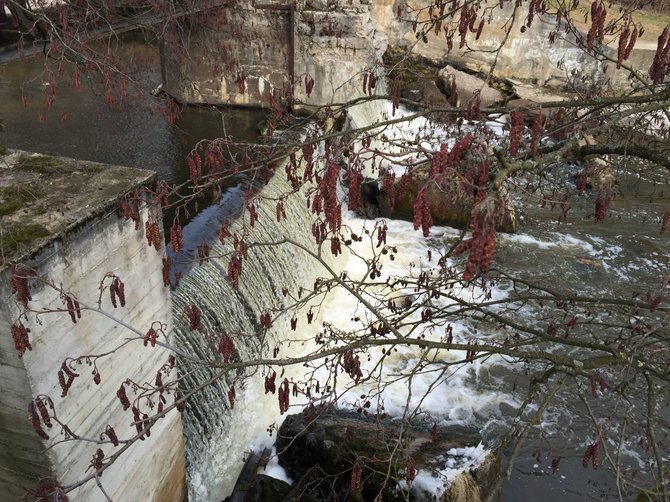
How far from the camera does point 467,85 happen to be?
54.6 ft

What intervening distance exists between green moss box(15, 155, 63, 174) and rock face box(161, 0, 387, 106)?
24.5 ft

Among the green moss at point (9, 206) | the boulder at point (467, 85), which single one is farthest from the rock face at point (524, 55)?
the green moss at point (9, 206)

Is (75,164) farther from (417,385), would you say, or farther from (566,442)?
(566,442)

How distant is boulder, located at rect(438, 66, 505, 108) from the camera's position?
53.9 ft

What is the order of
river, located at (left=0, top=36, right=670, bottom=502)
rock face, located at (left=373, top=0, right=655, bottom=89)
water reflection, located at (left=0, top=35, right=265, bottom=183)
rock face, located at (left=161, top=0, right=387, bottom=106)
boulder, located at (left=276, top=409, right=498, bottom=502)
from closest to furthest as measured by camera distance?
boulder, located at (left=276, top=409, right=498, bottom=502)
river, located at (left=0, top=36, right=670, bottom=502)
water reflection, located at (left=0, top=35, right=265, bottom=183)
rock face, located at (left=161, top=0, right=387, bottom=106)
rock face, located at (left=373, top=0, right=655, bottom=89)

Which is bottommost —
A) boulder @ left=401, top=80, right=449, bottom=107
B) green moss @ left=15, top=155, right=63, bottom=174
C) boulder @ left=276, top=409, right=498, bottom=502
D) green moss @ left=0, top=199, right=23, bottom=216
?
boulder @ left=276, top=409, right=498, bottom=502

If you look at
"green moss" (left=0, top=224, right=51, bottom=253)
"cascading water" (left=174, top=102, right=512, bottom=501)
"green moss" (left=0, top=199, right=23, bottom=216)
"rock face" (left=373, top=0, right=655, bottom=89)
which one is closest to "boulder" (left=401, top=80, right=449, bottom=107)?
"rock face" (left=373, top=0, right=655, bottom=89)

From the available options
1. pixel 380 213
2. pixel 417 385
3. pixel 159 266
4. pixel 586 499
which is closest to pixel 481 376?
pixel 417 385

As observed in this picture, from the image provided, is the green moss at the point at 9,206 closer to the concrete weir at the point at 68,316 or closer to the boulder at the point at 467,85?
the concrete weir at the point at 68,316

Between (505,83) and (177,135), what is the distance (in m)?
10.9

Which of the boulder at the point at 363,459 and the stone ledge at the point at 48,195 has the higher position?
the stone ledge at the point at 48,195

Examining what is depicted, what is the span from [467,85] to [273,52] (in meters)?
6.66

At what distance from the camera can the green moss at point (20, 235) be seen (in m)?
3.16

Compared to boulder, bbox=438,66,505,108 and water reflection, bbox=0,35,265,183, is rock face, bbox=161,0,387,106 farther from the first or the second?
boulder, bbox=438,66,505,108
